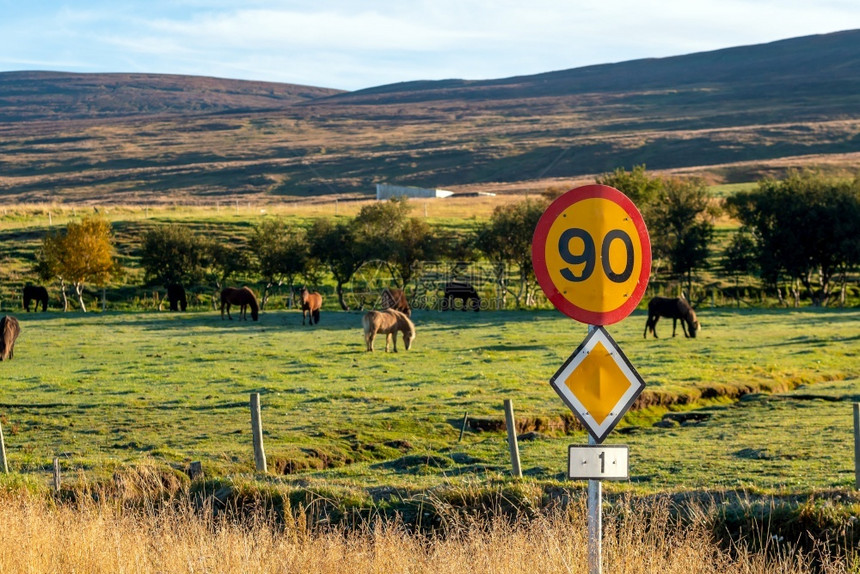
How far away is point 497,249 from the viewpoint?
56.2 metres

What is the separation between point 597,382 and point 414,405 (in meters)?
15.2

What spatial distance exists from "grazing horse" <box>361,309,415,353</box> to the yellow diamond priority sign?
25.3 m

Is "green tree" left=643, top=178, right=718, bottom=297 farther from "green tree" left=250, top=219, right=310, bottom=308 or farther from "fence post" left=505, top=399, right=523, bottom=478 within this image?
"fence post" left=505, top=399, right=523, bottom=478

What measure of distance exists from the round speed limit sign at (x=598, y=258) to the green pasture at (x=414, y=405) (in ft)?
18.8

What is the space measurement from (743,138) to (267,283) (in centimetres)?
11806

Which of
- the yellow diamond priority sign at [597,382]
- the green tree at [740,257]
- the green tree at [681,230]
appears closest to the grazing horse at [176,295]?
the green tree at [681,230]

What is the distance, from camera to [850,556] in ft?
32.2

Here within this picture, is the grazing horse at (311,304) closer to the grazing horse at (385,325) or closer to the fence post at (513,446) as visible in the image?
the grazing horse at (385,325)

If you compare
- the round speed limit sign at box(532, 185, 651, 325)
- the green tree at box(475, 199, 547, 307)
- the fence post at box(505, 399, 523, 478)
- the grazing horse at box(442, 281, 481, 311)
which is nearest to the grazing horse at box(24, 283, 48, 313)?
the grazing horse at box(442, 281, 481, 311)

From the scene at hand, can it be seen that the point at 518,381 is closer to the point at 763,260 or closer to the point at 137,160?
the point at 763,260

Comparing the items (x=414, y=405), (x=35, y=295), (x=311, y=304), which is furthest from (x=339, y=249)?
(x=414, y=405)

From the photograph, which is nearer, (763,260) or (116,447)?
(116,447)

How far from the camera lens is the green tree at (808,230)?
180ft

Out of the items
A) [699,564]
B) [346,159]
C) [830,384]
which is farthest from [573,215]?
[346,159]
